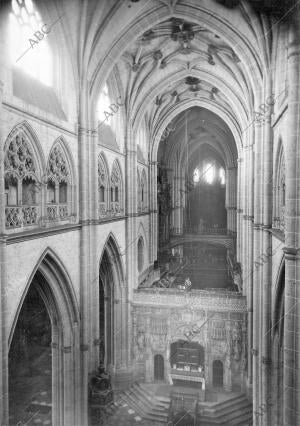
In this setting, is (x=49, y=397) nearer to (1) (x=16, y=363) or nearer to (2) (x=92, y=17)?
(1) (x=16, y=363)

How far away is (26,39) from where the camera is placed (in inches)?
444

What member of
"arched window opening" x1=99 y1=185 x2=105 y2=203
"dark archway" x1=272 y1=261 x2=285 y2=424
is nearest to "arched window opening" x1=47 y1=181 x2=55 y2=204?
"arched window opening" x1=99 y1=185 x2=105 y2=203

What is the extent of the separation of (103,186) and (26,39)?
7731 millimetres

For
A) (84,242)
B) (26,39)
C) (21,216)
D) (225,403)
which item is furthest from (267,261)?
(26,39)

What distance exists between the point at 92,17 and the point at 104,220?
8161 millimetres

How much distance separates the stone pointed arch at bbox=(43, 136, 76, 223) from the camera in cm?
1262

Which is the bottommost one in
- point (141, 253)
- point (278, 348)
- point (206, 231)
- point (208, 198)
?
point (278, 348)

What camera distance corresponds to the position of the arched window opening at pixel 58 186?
12648 millimetres

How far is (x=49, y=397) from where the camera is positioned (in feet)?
59.7

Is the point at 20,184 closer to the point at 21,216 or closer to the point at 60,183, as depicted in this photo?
the point at 21,216

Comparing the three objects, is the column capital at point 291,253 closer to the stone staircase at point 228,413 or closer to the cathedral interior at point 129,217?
the cathedral interior at point 129,217

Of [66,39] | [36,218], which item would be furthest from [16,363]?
[66,39]

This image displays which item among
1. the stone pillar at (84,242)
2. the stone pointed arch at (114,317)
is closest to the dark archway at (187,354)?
the stone pointed arch at (114,317)

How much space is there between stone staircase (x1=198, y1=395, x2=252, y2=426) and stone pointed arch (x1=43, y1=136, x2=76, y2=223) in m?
11.7
